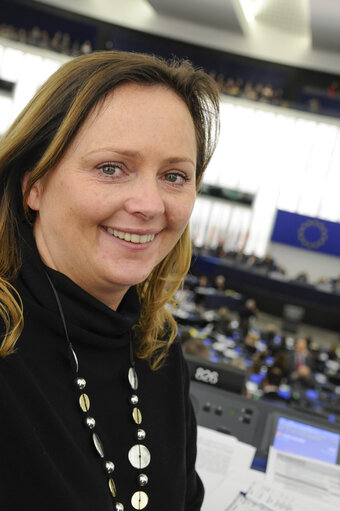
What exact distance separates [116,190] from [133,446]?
0.50 meters

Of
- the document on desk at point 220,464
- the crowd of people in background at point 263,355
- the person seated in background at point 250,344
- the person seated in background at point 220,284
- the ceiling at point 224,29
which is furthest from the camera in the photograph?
the ceiling at point 224,29

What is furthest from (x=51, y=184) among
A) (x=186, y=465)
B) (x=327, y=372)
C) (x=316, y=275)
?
(x=316, y=275)

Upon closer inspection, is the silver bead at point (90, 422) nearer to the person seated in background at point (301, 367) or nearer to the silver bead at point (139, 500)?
the silver bead at point (139, 500)

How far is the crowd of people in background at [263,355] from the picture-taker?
247 inches

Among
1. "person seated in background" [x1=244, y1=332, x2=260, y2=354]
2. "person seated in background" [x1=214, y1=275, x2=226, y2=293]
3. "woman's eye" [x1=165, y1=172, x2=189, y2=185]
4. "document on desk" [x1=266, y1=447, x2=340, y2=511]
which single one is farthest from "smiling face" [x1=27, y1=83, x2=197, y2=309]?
"person seated in background" [x1=214, y1=275, x2=226, y2=293]

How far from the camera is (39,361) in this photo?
0.90 meters

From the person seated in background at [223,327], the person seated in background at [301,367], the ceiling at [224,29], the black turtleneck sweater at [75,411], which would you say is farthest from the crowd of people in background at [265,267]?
the black turtleneck sweater at [75,411]

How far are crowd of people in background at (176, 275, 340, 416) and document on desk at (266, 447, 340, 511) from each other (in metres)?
2.76

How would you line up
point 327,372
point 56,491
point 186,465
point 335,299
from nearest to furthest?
point 56,491 → point 186,465 → point 327,372 → point 335,299

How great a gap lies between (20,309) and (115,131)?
34 centimetres

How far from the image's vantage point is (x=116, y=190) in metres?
0.91

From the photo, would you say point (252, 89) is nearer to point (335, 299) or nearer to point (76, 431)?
point (335, 299)

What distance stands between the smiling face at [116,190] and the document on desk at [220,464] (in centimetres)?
76

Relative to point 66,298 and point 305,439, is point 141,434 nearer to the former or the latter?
point 66,298
